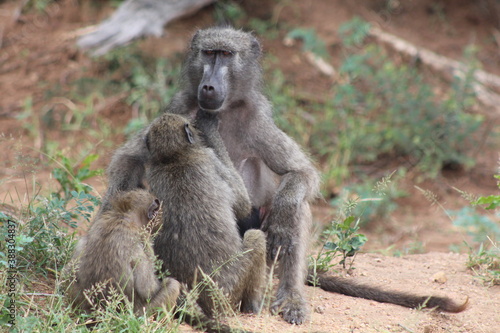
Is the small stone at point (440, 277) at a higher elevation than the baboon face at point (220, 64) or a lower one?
lower

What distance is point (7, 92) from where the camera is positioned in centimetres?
819

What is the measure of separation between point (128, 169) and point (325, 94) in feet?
15.6

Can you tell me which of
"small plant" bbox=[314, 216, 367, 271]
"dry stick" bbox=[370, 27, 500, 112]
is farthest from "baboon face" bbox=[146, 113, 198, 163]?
"dry stick" bbox=[370, 27, 500, 112]

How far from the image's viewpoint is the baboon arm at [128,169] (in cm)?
404

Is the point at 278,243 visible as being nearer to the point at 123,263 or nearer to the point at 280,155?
the point at 280,155

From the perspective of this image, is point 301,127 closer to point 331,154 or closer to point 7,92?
point 331,154

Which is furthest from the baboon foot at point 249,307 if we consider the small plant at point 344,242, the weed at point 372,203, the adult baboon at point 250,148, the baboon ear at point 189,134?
the weed at point 372,203

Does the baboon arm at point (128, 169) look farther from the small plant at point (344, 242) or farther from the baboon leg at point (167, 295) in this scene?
the small plant at point (344, 242)

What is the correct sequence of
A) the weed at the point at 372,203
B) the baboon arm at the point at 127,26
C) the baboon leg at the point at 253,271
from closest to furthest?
1. the baboon leg at the point at 253,271
2. the weed at the point at 372,203
3. the baboon arm at the point at 127,26

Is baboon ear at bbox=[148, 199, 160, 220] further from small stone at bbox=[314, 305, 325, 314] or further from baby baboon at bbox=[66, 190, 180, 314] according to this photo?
small stone at bbox=[314, 305, 325, 314]

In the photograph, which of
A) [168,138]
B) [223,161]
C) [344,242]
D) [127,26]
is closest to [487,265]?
[344,242]

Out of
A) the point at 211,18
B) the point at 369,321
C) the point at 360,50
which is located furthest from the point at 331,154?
the point at 369,321

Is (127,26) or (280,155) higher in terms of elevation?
(127,26)

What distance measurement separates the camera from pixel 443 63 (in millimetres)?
8773
